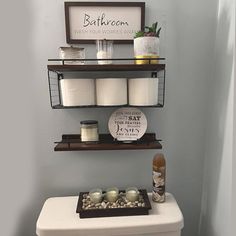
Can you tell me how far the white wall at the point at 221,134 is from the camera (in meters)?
0.79

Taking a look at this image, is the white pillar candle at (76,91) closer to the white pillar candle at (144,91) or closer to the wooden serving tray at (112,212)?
the white pillar candle at (144,91)

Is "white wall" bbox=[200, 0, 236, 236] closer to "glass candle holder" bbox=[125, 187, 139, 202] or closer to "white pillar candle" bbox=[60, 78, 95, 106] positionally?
"glass candle holder" bbox=[125, 187, 139, 202]

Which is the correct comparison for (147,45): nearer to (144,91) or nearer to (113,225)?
(144,91)

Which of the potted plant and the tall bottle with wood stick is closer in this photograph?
the potted plant

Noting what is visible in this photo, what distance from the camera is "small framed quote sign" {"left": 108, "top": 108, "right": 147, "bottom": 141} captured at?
928mm

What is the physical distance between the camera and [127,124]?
3.06 feet

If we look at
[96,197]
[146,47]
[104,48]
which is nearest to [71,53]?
[104,48]

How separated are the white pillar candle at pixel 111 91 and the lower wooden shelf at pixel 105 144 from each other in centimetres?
17

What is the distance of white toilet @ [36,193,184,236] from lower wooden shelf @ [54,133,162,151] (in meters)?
0.25

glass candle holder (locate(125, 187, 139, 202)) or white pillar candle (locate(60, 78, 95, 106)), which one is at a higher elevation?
white pillar candle (locate(60, 78, 95, 106))

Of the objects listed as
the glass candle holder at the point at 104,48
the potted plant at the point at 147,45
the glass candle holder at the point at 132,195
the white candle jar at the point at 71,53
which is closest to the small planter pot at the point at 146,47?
the potted plant at the point at 147,45

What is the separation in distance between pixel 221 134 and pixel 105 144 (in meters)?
0.46

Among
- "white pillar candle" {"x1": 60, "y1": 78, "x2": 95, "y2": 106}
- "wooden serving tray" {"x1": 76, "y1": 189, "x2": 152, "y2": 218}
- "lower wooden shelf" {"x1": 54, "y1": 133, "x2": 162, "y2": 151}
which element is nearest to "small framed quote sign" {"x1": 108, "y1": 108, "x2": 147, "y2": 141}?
"lower wooden shelf" {"x1": 54, "y1": 133, "x2": 162, "y2": 151}

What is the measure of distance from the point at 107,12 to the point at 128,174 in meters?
0.70
